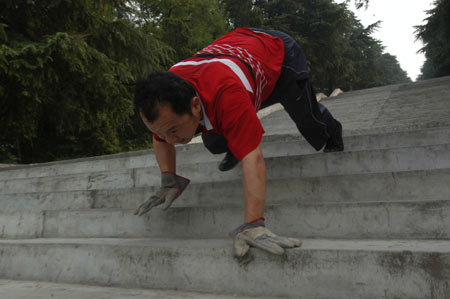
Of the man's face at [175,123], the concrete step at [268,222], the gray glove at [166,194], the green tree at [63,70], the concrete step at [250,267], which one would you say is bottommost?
the concrete step at [250,267]

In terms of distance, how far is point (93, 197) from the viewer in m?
2.97

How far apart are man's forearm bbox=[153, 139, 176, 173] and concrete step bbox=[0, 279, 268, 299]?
30.5 inches

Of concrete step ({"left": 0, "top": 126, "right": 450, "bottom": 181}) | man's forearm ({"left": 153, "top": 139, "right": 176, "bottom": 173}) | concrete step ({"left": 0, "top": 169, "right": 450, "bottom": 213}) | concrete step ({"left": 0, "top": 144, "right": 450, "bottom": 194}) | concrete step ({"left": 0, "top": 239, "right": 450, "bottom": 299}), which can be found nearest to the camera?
concrete step ({"left": 0, "top": 239, "right": 450, "bottom": 299})

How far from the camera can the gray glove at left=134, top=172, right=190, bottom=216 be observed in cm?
221

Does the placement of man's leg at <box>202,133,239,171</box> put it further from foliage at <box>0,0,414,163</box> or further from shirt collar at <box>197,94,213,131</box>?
foliage at <box>0,0,414,163</box>

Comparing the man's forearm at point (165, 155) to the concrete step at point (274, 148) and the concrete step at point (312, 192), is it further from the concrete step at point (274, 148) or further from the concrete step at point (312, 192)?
the concrete step at point (274, 148)

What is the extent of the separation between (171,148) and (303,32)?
17966 mm

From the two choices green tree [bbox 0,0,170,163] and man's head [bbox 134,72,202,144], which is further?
green tree [bbox 0,0,170,163]

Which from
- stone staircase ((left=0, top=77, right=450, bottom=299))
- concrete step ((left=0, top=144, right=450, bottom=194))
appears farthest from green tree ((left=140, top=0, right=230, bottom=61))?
stone staircase ((left=0, top=77, right=450, bottom=299))

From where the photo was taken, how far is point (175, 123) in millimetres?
1853

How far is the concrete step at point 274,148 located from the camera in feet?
10.6

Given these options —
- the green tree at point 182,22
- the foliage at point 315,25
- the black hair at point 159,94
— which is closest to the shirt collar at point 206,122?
the black hair at point 159,94

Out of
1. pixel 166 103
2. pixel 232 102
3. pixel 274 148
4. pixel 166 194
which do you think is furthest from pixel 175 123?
pixel 274 148

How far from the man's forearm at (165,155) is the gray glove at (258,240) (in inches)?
→ 31.5
